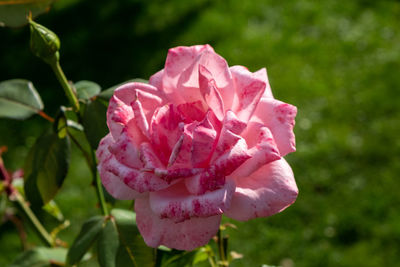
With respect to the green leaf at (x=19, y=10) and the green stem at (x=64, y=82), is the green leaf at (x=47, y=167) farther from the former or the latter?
the green leaf at (x=19, y=10)

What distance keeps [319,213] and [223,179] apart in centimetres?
201

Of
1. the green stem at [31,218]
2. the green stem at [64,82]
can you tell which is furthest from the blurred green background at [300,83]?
the green stem at [64,82]

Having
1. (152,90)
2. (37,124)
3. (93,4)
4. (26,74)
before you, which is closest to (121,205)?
(37,124)

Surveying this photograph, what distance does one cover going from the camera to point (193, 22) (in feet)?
11.9

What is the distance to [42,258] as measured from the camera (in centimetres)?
100

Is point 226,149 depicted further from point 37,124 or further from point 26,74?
point 26,74

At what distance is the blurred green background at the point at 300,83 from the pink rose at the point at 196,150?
1.76 meters

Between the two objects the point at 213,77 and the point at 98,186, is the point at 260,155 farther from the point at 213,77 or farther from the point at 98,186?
the point at 98,186

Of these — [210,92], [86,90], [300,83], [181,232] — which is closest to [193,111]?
[210,92]

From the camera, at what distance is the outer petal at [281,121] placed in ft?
1.96

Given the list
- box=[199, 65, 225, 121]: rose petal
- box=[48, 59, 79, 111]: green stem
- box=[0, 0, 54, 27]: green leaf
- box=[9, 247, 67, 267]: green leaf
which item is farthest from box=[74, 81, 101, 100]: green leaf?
box=[9, 247, 67, 267]: green leaf

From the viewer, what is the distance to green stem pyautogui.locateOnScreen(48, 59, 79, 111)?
0.72 m

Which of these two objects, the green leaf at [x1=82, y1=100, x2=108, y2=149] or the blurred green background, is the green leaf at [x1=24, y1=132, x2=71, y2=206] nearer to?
the green leaf at [x1=82, y1=100, x2=108, y2=149]

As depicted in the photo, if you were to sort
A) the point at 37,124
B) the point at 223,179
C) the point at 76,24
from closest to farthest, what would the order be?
the point at 223,179, the point at 37,124, the point at 76,24
